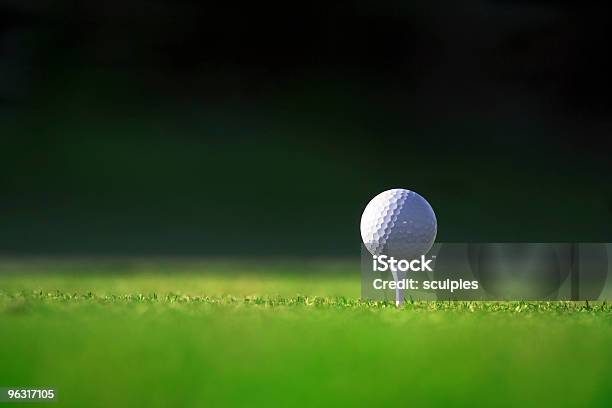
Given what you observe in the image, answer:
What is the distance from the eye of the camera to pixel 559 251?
495 cm

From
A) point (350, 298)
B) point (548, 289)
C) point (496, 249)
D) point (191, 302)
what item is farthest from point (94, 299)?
point (548, 289)

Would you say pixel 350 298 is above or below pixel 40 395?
above

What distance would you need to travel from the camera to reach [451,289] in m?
4.81

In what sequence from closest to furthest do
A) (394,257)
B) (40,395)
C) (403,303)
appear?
(40,395)
(403,303)
(394,257)

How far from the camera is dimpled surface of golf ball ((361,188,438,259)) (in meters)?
5.13

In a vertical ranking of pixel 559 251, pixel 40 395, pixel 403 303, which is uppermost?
pixel 559 251

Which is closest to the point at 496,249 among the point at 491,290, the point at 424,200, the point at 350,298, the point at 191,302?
the point at 491,290

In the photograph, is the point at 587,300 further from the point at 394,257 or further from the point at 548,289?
the point at 394,257

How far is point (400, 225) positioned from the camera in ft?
16.8

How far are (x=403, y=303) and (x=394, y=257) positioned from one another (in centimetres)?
46

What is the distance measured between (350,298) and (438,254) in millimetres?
709

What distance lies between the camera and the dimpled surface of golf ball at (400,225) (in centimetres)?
513

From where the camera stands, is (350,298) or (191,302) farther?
(350,298)

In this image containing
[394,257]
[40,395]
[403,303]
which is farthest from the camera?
[394,257]
